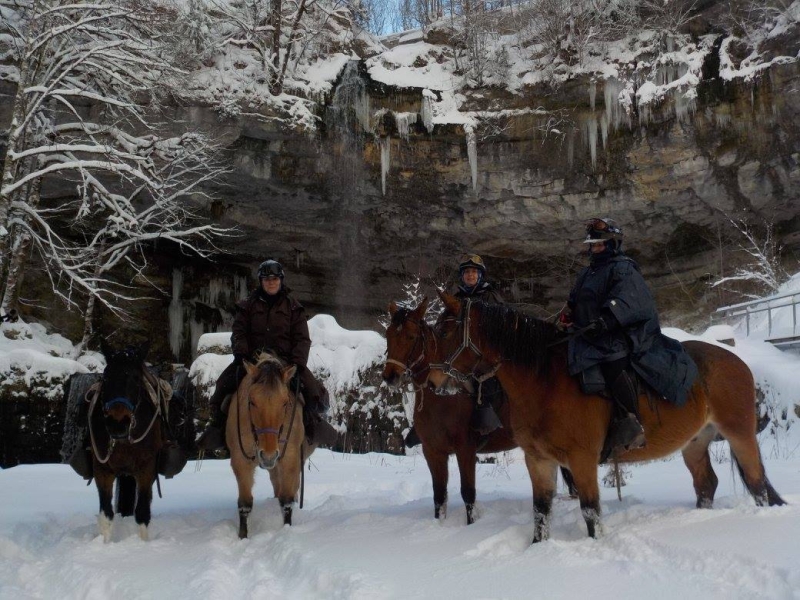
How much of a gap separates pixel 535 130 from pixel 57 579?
19023mm

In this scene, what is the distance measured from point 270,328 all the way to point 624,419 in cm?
341

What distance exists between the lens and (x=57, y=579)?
14.8 feet

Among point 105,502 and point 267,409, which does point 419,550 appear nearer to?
point 267,409

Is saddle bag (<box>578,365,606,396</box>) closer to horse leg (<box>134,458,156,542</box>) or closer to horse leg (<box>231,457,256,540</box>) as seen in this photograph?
horse leg (<box>231,457,256,540</box>)

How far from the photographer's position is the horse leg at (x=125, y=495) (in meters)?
6.78

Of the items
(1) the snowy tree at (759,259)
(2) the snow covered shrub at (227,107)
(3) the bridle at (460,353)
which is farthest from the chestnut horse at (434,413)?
(1) the snowy tree at (759,259)

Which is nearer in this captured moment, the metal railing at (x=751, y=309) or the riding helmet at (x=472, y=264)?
the riding helmet at (x=472, y=264)

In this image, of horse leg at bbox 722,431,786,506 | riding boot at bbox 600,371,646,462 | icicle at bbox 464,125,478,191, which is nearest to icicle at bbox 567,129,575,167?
icicle at bbox 464,125,478,191

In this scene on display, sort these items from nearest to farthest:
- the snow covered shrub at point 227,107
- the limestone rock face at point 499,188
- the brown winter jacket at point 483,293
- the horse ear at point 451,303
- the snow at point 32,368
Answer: the horse ear at point 451,303 < the brown winter jacket at point 483,293 < the snow at point 32,368 < the snow covered shrub at point 227,107 < the limestone rock face at point 499,188

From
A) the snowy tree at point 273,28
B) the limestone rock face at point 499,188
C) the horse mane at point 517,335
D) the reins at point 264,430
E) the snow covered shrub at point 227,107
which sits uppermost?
the snowy tree at point 273,28

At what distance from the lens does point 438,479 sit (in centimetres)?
579

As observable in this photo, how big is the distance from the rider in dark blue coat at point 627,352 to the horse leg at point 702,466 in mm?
871

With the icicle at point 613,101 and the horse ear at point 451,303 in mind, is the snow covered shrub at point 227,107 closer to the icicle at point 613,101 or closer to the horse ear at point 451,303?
the icicle at point 613,101

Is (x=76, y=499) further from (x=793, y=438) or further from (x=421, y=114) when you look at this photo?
(x=421, y=114)
